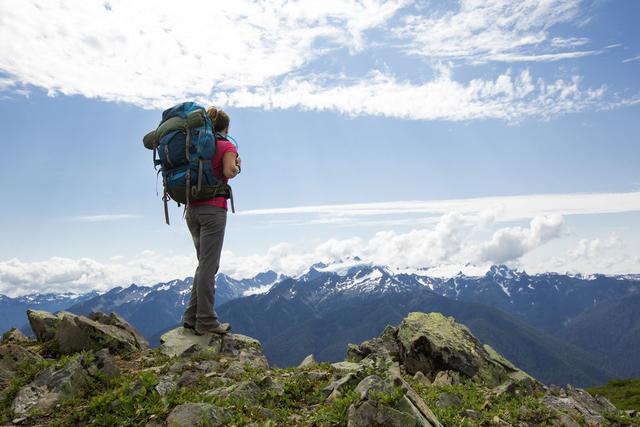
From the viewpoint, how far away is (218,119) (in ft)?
43.4

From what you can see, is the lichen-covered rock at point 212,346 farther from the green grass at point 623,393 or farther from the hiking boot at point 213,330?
the green grass at point 623,393

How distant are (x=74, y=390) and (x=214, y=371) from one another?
312 centimetres

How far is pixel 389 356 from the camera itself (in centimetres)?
1866

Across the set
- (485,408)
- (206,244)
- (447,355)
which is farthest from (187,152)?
(447,355)

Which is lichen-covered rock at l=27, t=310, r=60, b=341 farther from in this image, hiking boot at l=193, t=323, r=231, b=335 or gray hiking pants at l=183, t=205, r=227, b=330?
gray hiking pants at l=183, t=205, r=227, b=330

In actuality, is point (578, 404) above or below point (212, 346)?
below

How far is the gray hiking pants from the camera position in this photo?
1320cm

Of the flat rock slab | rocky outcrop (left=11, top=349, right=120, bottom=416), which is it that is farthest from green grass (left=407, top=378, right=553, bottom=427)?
rocky outcrop (left=11, top=349, right=120, bottom=416)

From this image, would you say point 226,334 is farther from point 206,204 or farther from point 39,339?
point 39,339

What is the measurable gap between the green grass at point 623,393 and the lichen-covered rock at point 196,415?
5982 centimetres

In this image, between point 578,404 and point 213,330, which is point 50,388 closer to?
point 213,330

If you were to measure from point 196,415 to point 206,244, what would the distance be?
6519 millimetres

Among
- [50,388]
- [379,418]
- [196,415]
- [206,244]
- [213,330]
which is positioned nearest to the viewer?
[379,418]

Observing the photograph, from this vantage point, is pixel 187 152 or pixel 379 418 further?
pixel 187 152
